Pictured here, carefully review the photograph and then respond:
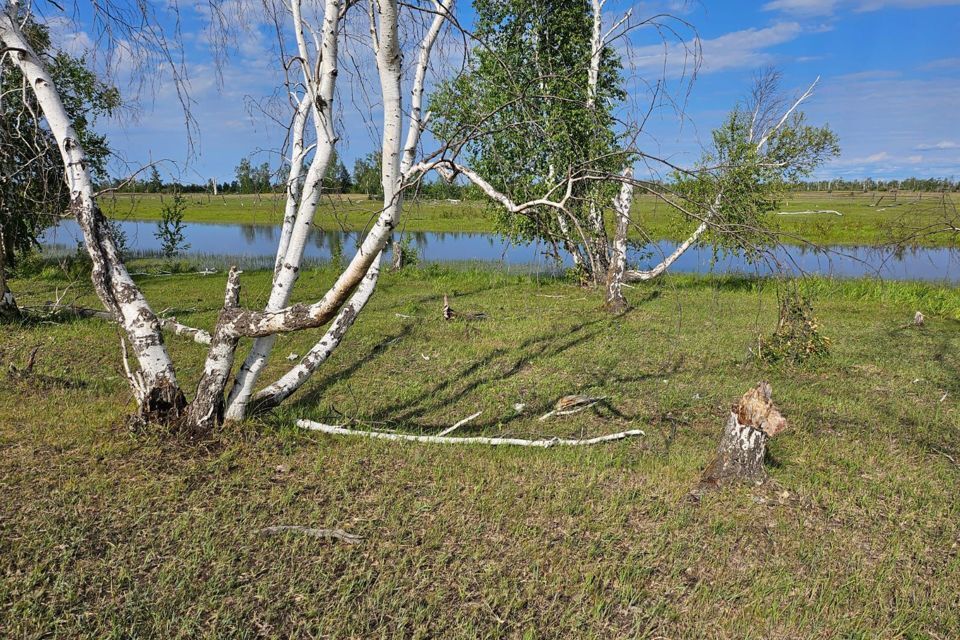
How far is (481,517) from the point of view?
393 cm

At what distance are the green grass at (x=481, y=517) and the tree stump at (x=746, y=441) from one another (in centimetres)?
16

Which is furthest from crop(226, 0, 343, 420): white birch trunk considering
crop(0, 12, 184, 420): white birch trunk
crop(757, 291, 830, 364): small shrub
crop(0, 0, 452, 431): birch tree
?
crop(757, 291, 830, 364): small shrub

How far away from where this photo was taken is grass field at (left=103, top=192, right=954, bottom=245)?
5.18m

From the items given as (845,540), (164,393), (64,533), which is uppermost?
(164,393)

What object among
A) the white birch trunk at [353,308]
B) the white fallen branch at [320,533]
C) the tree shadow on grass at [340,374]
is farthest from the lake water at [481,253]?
the white fallen branch at [320,533]

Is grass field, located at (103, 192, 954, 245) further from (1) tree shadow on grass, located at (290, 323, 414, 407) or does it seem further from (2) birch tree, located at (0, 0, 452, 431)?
(1) tree shadow on grass, located at (290, 323, 414, 407)

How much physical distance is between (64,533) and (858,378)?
27.3ft

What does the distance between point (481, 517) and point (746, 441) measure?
2.08m

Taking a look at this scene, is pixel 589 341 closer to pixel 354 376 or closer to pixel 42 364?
pixel 354 376

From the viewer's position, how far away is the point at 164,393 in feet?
15.0

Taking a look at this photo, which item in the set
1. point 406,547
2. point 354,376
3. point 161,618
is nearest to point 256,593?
point 161,618

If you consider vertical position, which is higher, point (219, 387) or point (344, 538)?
point (219, 387)

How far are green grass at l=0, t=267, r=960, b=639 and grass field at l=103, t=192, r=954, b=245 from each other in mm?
1827

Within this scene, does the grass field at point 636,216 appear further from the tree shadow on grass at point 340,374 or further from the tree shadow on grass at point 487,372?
the tree shadow on grass at point 487,372
